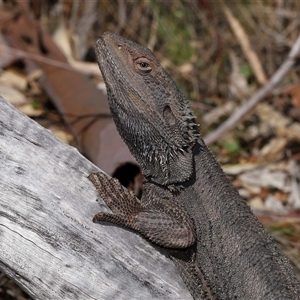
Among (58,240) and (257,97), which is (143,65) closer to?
(58,240)

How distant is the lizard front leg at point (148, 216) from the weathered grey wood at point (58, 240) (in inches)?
3.3

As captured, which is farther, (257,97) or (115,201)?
(257,97)

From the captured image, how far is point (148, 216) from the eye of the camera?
400 cm

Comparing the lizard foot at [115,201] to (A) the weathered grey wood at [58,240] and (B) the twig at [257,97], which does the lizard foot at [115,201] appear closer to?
(A) the weathered grey wood at [58,240]

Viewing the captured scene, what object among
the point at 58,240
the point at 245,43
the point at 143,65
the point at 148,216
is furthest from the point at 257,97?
the point at 58,240

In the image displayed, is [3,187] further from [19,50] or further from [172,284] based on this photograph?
[19,50]

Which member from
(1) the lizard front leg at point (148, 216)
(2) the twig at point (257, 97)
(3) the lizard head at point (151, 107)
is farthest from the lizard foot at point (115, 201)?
(2) the twig at point (257, 97)

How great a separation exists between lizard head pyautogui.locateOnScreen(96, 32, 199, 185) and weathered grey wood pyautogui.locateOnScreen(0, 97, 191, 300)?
0.63m

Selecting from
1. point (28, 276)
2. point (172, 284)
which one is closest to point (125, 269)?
point (172, 284)

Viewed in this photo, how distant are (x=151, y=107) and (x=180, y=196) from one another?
69 cm

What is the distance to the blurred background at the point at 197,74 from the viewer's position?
6.20m

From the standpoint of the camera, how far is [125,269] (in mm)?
3707

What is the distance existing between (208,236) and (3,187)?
4.86 feet

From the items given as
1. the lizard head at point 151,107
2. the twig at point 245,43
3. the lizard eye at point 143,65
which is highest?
the twig at point 245,43
